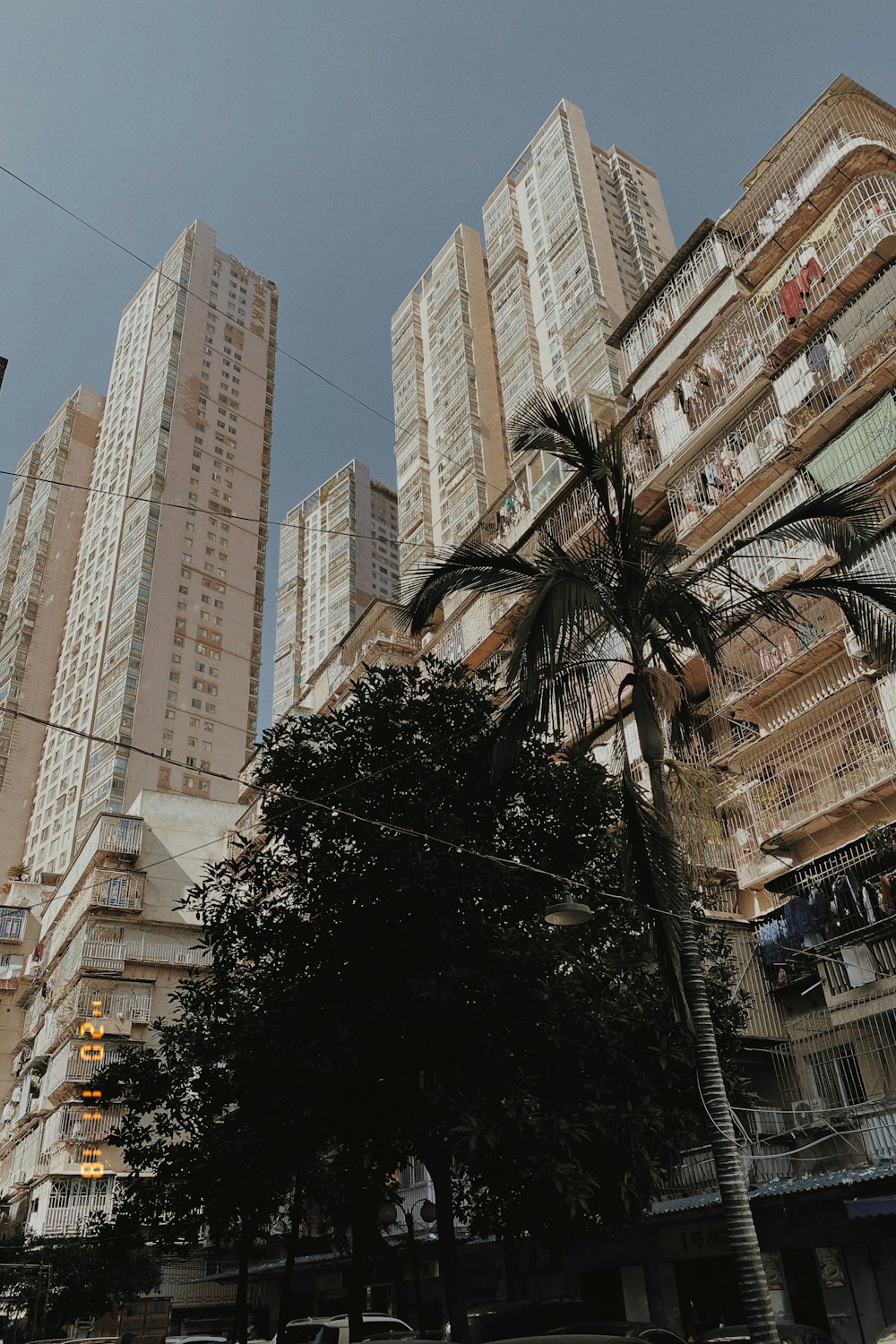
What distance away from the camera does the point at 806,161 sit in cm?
2473

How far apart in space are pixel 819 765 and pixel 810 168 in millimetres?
15191

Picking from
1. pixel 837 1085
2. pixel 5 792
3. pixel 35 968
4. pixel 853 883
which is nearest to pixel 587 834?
pixel 853 883

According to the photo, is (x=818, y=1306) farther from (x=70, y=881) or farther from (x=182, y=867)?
(x=70, y=881)

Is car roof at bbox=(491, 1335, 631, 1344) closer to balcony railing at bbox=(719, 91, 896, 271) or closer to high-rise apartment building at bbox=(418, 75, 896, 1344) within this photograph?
high-rise apartment building at bbox=(418, 75, 896, 1344)

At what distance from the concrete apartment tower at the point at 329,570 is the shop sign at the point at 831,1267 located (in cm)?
8054

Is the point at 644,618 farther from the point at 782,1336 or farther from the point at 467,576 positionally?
the point at 782,1336

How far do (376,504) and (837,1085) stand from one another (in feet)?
320

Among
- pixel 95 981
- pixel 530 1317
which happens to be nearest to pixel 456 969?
pixel 530 1317

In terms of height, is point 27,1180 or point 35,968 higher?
point 35,968

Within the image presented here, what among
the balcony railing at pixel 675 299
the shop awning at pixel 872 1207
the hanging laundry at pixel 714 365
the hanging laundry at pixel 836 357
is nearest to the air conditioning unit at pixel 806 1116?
the shop awning at pixel 872 1207

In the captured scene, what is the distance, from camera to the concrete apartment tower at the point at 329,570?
321ft

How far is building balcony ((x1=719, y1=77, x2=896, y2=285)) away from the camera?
74.9 feet

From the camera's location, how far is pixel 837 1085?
18109mm

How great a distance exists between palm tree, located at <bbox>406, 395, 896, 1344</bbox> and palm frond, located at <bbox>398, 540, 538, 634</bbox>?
14 mm
